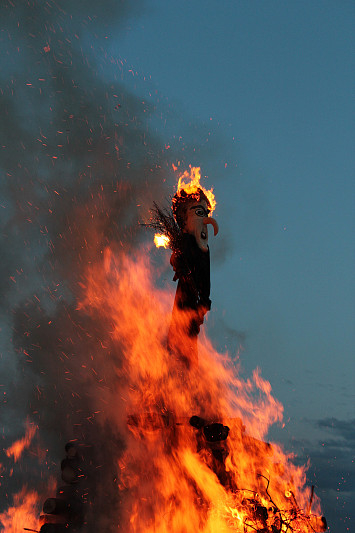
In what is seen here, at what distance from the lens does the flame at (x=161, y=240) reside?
40.0 feet

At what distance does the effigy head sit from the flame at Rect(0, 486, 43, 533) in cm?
950

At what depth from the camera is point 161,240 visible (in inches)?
484

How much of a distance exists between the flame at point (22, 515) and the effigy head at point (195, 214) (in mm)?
9501

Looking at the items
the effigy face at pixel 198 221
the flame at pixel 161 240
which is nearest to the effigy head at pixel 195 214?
the effigy face at pixel 198 221

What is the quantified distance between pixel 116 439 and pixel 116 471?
99cm

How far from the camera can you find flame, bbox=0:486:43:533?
1379 cm

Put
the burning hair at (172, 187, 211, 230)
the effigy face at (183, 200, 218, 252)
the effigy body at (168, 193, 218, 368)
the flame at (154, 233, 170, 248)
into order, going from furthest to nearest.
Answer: the burning hair at (172, 187, 211, 230) → the flame at (154, 233, 170, 248) → the effigy face at (183, 200, 218, 252) → the effigy body at (168, 193, 218, 368)

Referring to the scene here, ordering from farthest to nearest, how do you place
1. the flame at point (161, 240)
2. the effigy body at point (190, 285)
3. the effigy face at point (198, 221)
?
1. the flame at point (161, 240)
2. the effigy face at point (198, 221)
3. the effigy body at point (190, 285)

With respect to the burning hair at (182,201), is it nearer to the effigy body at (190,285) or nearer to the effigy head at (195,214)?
the effigy head at (195,214)

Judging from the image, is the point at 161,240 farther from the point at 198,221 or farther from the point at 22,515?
the point at 22,515

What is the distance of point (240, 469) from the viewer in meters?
10.3

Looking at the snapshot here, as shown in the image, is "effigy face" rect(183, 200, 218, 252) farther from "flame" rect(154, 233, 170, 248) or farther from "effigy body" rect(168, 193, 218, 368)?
"flame" rect(154, 233, 170, 248)

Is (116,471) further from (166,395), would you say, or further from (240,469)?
(240,469)

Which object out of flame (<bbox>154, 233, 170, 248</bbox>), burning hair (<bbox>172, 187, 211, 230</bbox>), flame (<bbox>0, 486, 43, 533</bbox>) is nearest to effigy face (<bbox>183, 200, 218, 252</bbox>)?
burning hair (<bbox>172, 187, 211, 230</bbox>)
